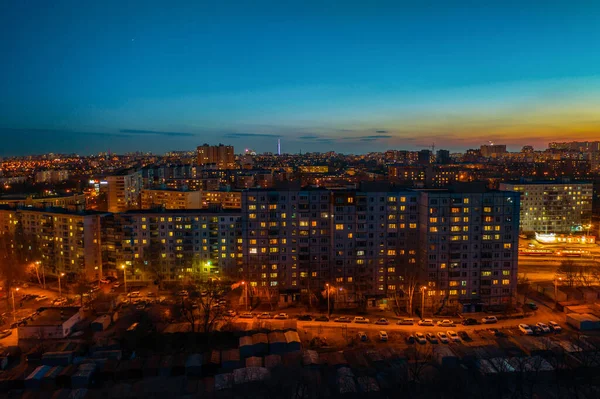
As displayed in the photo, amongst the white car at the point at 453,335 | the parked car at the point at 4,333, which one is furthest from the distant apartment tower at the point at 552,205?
the parked car at the point at 4,333

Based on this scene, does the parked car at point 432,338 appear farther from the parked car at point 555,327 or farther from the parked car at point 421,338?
the parked car at point 555,327

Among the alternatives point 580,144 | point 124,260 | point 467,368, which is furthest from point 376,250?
point 580,144

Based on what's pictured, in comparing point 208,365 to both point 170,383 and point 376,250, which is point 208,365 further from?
point 376,250

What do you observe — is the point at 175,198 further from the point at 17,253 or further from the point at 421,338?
the point at 421,338

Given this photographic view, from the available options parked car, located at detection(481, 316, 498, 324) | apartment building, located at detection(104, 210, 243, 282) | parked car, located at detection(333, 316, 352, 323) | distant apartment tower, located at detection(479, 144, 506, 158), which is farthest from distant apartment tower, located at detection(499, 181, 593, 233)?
distant apartment tower, located at detection(479, 144, 506, 158)

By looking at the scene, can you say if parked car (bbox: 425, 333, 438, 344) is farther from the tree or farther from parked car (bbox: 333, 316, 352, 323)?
the tree

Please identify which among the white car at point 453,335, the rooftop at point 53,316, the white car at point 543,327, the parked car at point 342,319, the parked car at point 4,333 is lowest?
the parked car at point 4,333
